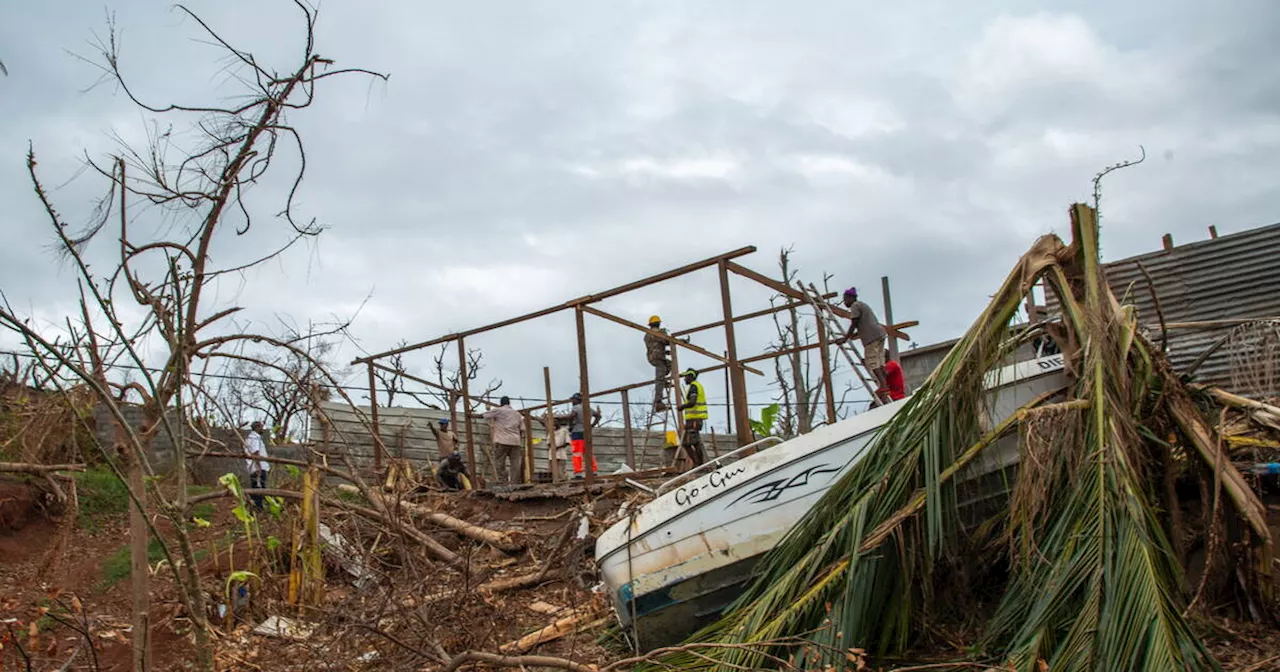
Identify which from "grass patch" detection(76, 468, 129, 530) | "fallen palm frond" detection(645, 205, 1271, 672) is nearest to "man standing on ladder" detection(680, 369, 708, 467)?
"fallen palm frond" detection(645, 205, 1271, 672)

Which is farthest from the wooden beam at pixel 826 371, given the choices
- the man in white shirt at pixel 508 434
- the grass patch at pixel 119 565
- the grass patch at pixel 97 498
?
the grass patch at pixel 97 498

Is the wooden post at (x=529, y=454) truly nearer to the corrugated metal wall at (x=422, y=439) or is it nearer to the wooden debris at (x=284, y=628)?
the corrugated metal wall at (x=422, y=439)

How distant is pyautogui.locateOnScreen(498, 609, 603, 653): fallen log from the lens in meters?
9.05

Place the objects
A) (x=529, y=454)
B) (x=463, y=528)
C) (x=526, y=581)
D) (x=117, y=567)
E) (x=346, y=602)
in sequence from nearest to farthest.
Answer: (x=346, y=602), (x=526, y=581), (x=463, y=528), (x=117, y=567), (x=529, y=454)

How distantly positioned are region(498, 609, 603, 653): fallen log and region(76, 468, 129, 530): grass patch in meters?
7.68

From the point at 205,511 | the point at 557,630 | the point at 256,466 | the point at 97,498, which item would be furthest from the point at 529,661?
the point at 97,498

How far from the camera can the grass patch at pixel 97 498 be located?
1409 cm

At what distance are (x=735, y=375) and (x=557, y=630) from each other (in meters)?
2.79

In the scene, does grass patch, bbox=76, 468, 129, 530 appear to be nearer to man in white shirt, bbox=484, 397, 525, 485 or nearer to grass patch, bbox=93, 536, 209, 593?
grass patch, bbox=93, 536, 209, 593

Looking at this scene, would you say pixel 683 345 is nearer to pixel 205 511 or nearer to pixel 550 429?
pixel 550 429

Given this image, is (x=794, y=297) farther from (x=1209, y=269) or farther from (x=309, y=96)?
(x=1209, y=269)

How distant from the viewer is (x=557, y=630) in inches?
370

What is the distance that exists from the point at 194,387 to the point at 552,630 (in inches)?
186

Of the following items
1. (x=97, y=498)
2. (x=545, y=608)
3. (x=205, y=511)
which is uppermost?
(x=97, y=498)
